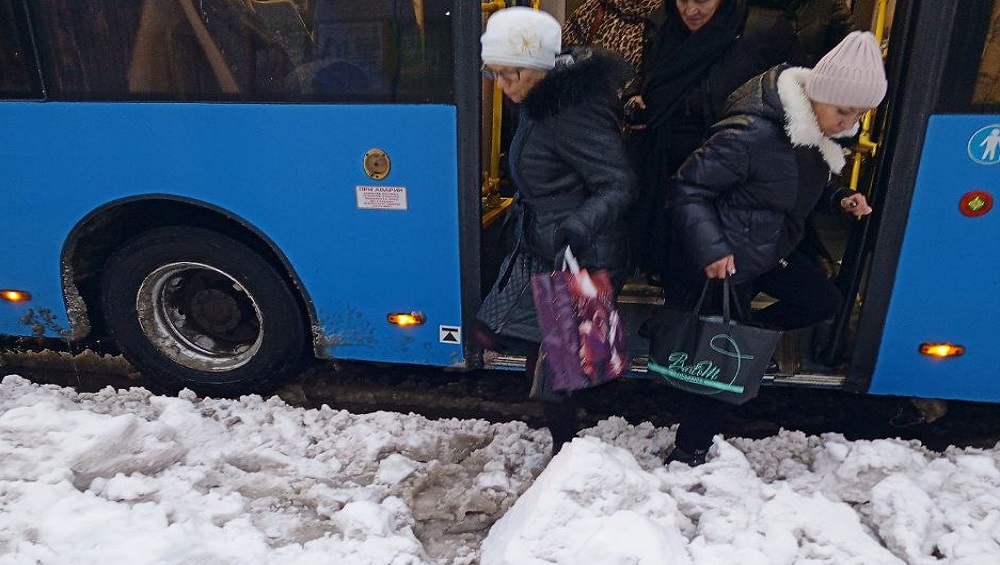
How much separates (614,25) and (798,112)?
2.00 m

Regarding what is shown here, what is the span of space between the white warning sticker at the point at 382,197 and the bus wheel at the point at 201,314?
70cm

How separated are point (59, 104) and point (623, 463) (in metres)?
3.17

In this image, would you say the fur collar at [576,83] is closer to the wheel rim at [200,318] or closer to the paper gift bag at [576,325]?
the paper gift bag at [576,325]

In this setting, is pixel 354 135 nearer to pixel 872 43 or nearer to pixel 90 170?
pixel 90 170

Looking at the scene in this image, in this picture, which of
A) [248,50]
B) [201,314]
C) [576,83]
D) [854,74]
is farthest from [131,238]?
[854,74]

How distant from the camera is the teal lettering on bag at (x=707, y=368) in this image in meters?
2.78

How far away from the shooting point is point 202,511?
9.23ft

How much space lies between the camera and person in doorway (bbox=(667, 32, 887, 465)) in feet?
7.84

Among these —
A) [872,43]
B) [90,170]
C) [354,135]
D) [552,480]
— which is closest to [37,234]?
[90,170]

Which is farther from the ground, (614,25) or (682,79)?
(614,25)

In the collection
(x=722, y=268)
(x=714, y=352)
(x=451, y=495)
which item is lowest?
(x=451, y=495)

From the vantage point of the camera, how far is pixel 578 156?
2.61 metres

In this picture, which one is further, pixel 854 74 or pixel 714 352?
pixel 714 352

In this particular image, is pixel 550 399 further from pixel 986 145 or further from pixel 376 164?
pixel 986 145
